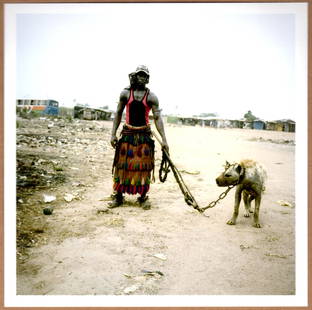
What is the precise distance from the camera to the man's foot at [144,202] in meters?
3.75

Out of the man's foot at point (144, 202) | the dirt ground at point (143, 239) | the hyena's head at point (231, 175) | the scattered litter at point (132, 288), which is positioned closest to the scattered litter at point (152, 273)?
the dirt ground at point (143, 239)

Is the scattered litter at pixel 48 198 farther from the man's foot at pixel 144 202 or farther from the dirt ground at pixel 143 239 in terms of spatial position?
the man's foot at pixel 144 202

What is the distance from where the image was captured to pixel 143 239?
10.3 feet

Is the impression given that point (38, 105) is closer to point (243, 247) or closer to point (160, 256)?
point (160, 256)

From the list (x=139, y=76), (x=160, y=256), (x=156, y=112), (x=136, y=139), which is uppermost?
(x=139, y=76)

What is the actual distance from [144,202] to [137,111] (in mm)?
1156

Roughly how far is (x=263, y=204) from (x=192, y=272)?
1.66m

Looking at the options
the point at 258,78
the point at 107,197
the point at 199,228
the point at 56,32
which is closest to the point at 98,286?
the point at 199,228

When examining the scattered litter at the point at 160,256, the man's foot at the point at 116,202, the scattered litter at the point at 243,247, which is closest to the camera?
the scattered litter at the point at 160,256

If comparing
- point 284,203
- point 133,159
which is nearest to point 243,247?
point 284,203

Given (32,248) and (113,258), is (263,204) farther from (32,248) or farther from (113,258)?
(32,248)

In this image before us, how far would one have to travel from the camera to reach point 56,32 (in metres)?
3.50

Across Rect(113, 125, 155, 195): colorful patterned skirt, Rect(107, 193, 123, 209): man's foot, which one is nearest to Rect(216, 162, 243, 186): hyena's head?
Rect(113, 125, 155, 195): colorful patterned skirt

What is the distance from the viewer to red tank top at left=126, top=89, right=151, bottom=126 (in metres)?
3.46
